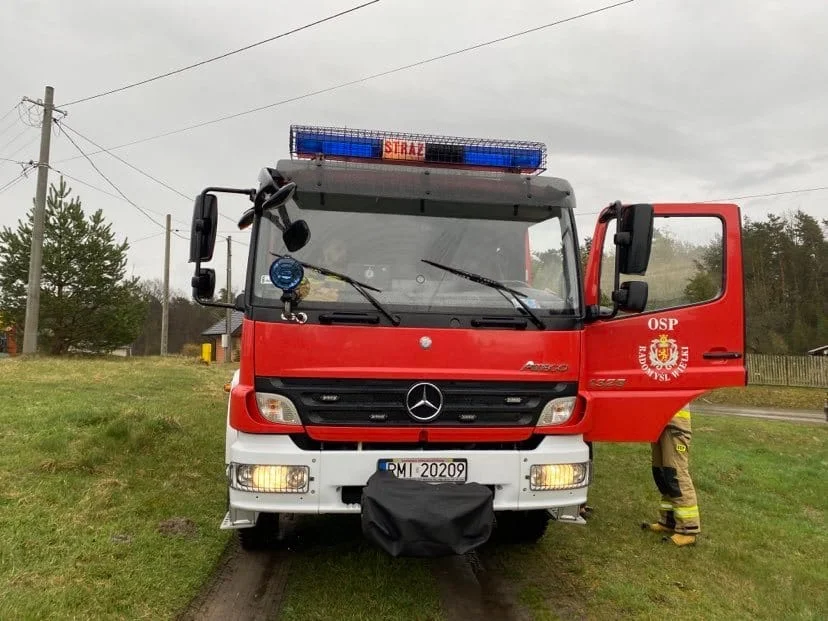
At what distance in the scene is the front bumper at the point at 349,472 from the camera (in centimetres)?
318

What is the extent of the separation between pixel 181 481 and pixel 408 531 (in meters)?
3.41

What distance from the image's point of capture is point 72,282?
870 inches

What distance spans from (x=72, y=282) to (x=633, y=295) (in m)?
23.3

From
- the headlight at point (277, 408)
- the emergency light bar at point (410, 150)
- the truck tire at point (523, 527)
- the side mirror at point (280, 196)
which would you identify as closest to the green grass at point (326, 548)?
the truck tire at point (523, 527)

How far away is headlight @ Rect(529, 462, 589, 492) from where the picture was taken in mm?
3379

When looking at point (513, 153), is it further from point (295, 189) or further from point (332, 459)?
point (332, 459)

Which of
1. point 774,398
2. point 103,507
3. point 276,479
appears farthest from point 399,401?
point 774,398

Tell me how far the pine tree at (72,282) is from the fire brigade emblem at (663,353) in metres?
22.7

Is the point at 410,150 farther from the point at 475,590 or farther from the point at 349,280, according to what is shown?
the point at 475,590

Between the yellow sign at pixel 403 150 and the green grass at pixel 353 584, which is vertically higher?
the yellow sign at pixel 403 150

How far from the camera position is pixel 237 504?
10.5 ft

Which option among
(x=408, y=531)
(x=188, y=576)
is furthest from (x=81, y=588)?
(x=408, y=531)

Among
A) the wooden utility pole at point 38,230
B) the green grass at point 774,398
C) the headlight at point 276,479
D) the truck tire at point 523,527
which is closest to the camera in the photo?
the headlight at point 276,479

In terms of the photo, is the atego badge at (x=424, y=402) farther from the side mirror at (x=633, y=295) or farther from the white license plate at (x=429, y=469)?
the side mirror at (x=633, y=295)
